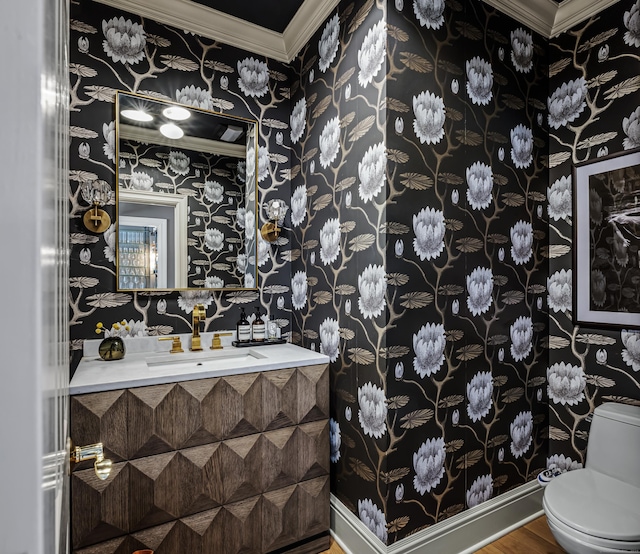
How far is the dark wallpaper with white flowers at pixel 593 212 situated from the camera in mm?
1929

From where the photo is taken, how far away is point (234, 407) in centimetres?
168

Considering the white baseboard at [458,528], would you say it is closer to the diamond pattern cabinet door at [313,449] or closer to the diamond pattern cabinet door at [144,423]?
the diamond pattern cabinet door at [313,449]

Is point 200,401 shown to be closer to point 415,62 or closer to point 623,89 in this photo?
point 415,62

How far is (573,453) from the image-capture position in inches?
84.5

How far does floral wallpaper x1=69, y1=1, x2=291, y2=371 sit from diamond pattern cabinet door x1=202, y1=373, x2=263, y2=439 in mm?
694

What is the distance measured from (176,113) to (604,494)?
2.95 m

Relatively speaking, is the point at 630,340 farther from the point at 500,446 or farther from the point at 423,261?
the point at 423,261

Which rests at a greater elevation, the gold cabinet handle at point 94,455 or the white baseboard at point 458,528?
the gold cabinet handle at point 94,455

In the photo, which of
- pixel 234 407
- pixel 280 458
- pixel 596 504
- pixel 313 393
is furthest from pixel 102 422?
pixel 596 504

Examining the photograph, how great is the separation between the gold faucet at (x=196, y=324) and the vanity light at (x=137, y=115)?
1.13 meters

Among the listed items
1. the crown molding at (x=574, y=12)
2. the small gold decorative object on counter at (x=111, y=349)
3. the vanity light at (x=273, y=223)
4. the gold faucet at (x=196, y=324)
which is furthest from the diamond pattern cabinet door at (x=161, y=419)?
the crown molding at (x=574, y=12)

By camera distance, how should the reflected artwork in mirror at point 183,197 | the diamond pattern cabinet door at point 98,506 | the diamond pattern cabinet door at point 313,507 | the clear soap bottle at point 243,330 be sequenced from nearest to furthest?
the diamond pattern cabinet door at point 98,506 → the diamond pattern cabinet door at point 313,507 → the reflected artwork in mirror at point 183,197 → the clear soap bottle at point 243,330

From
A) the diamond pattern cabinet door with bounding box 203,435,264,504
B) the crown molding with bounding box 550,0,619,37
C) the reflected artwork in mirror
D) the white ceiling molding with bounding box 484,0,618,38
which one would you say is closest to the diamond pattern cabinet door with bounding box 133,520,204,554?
the diamond pattern cabinet door with bounding box 203,435,264,504

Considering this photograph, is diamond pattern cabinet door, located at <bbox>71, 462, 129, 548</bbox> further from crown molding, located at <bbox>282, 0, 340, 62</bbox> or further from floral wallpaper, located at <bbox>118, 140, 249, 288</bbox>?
crown molding, located at <bbox>282, 0, 340, 62</bbox>
